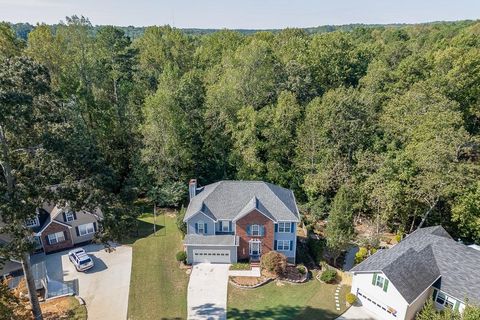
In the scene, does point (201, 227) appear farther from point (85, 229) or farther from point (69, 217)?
point (69, 217)

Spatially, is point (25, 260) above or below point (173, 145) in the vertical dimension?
below

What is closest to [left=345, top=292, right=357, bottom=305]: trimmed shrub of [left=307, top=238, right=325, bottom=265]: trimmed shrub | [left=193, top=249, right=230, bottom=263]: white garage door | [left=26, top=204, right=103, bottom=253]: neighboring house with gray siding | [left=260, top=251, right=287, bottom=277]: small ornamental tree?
[left=260, top=251, right=287, bottom=277]: small ornamental tree

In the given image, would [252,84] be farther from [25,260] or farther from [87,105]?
[25,260]

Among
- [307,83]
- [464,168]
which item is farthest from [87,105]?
[464,168]

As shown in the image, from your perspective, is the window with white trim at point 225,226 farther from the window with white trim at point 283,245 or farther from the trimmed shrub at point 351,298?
the trimmed shrub at point 351,298

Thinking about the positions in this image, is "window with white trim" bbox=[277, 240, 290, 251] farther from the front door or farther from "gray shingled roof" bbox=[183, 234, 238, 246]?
"gray shingled roof" bbox=[183, 234, 238, 246]

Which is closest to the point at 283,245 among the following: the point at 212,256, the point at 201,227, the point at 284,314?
the point at 212,256

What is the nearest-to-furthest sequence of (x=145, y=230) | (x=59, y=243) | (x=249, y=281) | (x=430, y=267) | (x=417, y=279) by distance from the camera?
(x=417, y=279) → (x=430, y=267) → (x=249, y=281) → (x=59, y=243) → (x=145, y=230)
